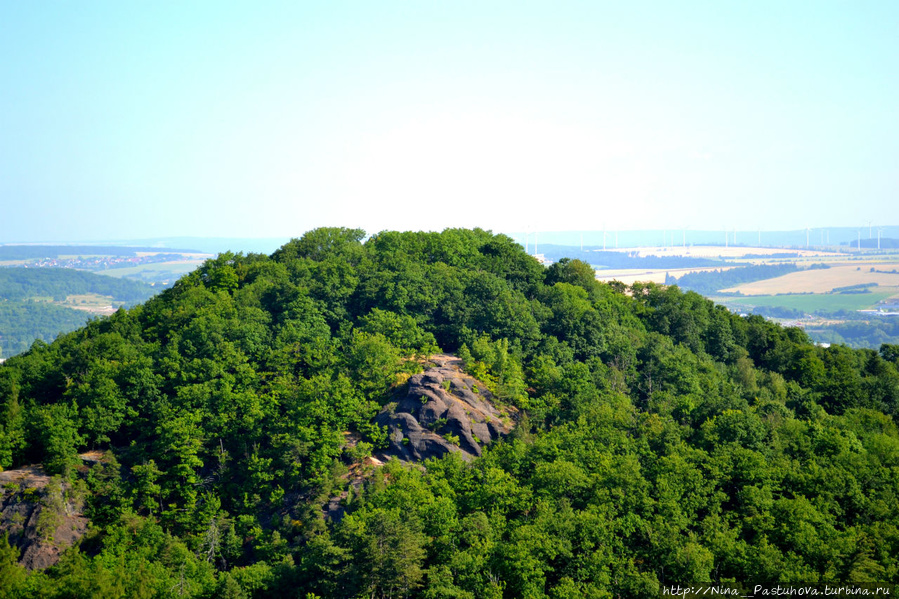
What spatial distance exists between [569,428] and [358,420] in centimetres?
2076

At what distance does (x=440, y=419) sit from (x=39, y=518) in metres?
35.6

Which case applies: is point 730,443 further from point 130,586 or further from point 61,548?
point 61,548

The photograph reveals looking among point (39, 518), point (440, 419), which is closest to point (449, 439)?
point (440, 419)

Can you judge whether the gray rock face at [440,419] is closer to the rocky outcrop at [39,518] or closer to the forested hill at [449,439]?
the forested hill at [449,439]

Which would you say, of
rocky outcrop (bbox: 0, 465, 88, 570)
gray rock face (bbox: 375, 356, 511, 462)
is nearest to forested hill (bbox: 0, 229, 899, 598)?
rocky outcrop (bbox: 0, 465, 88, 570)

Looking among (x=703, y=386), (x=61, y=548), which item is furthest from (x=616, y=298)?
(x=61, y=548)

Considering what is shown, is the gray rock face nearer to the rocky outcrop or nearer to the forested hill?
the forested hill

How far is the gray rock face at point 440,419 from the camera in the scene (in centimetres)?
7231

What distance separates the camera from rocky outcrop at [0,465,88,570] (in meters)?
63.0

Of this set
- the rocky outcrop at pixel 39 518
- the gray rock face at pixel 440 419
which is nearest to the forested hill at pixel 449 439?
the rocky outcrop at pixel 39 518

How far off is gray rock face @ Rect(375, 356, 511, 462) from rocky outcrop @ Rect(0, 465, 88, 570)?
91.5 ft

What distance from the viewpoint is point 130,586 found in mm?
54094

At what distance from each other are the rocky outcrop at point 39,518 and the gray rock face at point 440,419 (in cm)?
2789

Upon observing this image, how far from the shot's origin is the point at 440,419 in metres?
74.1
